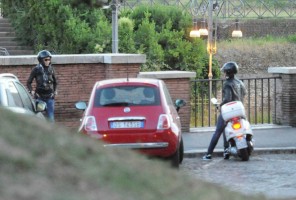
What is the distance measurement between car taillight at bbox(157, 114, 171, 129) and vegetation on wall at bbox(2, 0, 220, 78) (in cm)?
2063

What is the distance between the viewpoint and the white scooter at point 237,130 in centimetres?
1662

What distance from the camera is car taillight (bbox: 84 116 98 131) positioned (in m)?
15.3

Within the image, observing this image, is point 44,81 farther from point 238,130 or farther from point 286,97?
point 286,97

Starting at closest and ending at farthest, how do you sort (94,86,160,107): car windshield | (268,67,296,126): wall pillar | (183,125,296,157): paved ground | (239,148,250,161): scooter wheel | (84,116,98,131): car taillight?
(84,116,98,131): car taillight < (94,86,160,107): car windshield < (239,148,250,161): scooter wheel < (183,125,296,157): paved ground < (268,67,296,126): wall pillar

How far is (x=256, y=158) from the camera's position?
17.6 metres

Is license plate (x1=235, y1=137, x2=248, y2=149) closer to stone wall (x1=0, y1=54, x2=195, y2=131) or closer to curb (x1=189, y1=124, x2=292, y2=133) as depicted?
stone wall (x1=0, y1=54, x2=195, y2=131)

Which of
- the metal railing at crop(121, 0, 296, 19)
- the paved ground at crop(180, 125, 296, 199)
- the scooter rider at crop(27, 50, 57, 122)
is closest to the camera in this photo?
the paved ground at crop(180, 125, 296, 199)

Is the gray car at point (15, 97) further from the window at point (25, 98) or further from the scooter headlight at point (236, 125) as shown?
the scooter headlight at point (236, 125)

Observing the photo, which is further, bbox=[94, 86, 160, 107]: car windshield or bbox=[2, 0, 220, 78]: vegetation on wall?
bbox=[2, 0, 220, 78]: vegetation on wall

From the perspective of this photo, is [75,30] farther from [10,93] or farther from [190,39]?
[10,93]

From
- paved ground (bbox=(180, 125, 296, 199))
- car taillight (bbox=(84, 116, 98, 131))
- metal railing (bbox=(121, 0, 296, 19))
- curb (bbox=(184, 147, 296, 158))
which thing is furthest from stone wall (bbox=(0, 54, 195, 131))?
metal railing (bbox=(121, 0, 296, 19))

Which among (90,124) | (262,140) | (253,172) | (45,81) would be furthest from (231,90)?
(45,81)

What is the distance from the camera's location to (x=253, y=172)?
15.1 metres

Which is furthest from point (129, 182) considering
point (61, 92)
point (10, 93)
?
point (61, 92)
